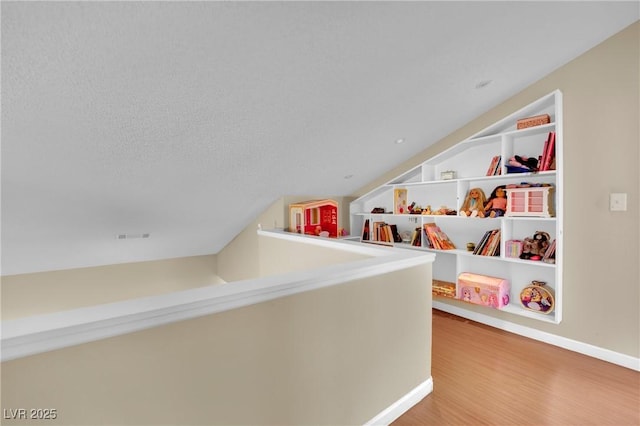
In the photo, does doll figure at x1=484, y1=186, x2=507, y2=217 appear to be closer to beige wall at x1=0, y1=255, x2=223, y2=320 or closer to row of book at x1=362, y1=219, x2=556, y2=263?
row of book at x1=362, y1=219, x2=556, y2=263

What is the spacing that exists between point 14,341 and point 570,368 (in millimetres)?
3091

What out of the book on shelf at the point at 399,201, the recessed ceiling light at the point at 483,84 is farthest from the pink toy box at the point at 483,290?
the recessed ceiling light at the point at 483,84

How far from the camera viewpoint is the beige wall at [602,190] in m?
2.19

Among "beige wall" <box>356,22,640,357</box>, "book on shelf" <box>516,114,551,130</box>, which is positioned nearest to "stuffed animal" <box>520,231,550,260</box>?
"beige wall" <box>356,22,640,357</box>

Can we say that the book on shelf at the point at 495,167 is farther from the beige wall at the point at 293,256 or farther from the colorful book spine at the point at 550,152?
the beige wall at the point at 293,256

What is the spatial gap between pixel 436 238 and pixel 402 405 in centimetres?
191

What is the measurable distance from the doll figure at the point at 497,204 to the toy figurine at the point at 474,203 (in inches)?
2.9

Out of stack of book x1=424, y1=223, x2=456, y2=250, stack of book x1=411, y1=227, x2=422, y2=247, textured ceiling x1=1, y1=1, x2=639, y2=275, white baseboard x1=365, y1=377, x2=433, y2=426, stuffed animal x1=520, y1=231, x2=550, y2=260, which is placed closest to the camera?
textured ceiling x1=1, y1=1, x2=639, y2=275

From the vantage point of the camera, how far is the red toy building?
3285 millimetres

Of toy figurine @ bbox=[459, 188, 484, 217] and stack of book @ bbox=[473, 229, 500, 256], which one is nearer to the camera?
stack of book @ bbox=[473, 229, 500, 256]

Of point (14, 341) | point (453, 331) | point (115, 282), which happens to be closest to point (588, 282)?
point (453, 331)

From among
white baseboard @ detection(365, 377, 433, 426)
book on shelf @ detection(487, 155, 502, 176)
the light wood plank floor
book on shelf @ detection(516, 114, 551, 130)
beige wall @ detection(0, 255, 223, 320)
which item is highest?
book on shelf @ detection(516, 114, 551, 130)

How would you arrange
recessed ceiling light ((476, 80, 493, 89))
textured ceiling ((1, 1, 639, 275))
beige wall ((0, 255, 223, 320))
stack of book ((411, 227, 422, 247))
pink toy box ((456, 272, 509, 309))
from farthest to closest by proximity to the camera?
stack of book ((411, 227, 422, 247)) → beige wall ((0, 255, 223, 320)) → pink toy box ((456, 272, 509, 309)) → recessed ceiling light ((476, 80, 493, 89)) → textured ceiling ((1, 1, 639, 275))

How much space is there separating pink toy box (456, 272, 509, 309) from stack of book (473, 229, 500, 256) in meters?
0.25
